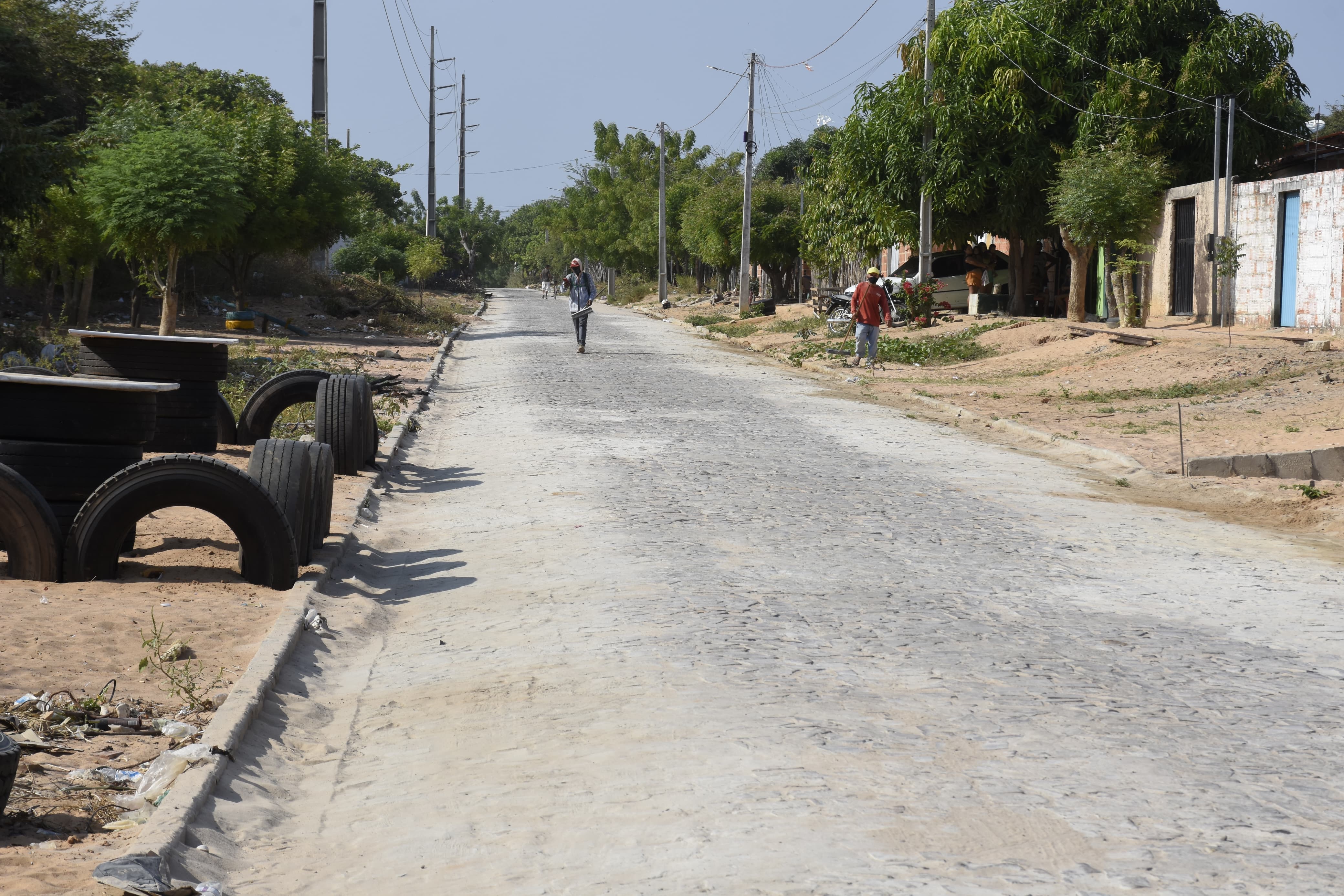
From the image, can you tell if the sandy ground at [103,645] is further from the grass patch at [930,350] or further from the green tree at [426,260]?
the green tree at [426,260]

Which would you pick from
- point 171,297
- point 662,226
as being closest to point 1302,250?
point 171,297

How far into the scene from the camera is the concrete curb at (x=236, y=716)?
13.1 ft

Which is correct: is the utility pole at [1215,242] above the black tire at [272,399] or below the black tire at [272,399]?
above

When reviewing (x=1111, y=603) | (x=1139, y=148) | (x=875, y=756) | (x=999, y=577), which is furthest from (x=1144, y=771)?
(x=1139, y=148)

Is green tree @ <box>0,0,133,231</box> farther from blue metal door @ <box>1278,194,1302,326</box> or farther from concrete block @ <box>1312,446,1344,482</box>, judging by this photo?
blue metal door @ <box>1278,194,1302,326</box>

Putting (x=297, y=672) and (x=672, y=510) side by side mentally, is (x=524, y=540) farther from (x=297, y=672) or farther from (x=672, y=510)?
(x=297, y=672)

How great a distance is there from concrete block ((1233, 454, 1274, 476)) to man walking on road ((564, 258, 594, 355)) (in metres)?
16.0

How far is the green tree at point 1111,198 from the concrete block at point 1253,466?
15.9 metres

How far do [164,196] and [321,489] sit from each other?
18.9 metres

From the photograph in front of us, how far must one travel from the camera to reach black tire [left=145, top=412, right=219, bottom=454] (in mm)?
11383

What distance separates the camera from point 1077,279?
30547 mm

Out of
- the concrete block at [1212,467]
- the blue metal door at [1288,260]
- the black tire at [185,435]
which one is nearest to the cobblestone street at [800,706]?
the concrete block at [1212,467]

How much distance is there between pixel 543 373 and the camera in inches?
910

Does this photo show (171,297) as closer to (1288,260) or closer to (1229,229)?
(1229,229)
